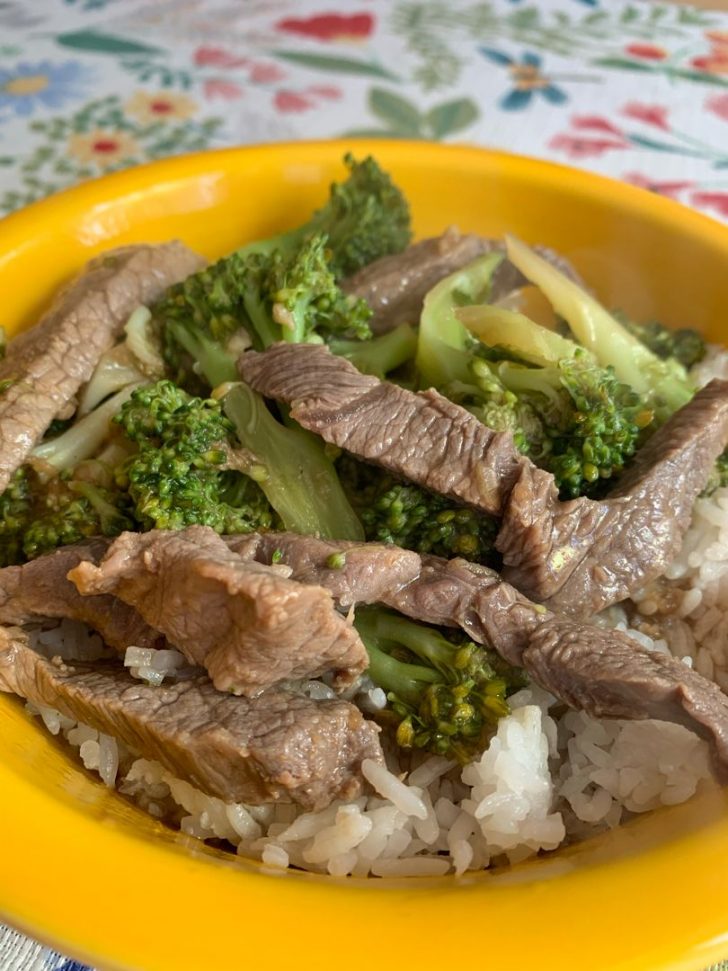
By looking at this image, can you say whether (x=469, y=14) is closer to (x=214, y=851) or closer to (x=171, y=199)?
(x=171, y=199)

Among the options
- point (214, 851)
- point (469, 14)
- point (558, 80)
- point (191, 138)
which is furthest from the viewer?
point (469, 14)

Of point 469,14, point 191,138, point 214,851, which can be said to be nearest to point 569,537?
point 214,851

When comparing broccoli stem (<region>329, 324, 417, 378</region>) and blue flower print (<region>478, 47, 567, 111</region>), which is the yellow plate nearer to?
broccoli stem (<region>329, 324, 417, 378</region>)

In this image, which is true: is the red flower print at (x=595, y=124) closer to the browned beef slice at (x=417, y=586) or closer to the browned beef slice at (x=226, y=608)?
the browned beef slice at (x=417, y=586)

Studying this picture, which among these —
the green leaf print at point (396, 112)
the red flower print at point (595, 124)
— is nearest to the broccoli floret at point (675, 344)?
the red flower print at point (595, 124)

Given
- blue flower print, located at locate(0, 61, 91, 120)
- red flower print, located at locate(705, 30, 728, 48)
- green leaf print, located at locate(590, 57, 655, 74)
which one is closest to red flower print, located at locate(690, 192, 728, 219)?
green leaf print, located at locate(590, 57, 655, 74)

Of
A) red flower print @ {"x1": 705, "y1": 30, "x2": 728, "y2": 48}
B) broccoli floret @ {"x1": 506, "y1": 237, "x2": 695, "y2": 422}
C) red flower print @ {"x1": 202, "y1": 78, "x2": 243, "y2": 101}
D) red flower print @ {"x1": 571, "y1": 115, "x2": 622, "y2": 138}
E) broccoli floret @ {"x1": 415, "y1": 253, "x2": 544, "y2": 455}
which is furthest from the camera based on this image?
red flower print @ {"x1": 705, "y1": 30, "x2": 728, "y2": 48}
